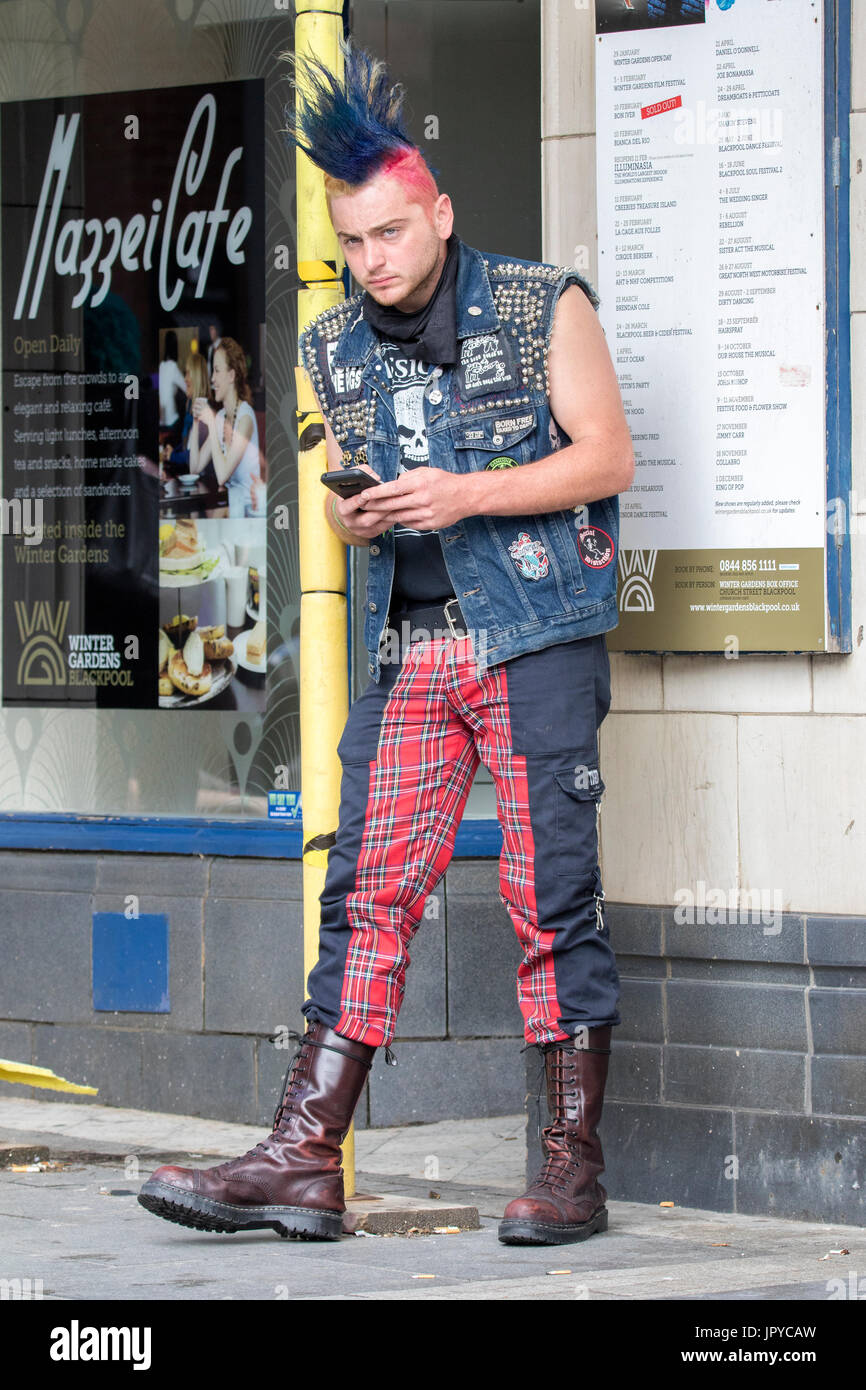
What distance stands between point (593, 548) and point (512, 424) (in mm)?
303

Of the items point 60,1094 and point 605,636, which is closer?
point 605,636

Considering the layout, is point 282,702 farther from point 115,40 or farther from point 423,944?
point 115,40

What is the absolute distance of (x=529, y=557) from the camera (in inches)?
161

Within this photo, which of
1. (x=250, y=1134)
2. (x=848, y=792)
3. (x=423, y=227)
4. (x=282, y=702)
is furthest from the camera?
(x=282, y=702)

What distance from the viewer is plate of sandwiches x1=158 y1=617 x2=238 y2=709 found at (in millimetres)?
6242

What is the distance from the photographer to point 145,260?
6363 millimetres

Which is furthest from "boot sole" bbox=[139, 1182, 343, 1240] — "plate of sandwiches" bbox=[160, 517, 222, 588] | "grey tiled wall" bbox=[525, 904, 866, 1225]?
"plate of sandwiches" bbox=[160, 517, 222, 588]

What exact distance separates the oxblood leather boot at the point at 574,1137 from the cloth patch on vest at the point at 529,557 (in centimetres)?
93

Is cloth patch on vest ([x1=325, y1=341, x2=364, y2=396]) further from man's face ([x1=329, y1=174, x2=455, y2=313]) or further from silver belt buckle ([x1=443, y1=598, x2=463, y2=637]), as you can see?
silver belt buckle ([x1=443, y1=598, x2=463, y2=637])

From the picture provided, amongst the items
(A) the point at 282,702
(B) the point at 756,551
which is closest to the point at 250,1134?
(A) the point at 282,702

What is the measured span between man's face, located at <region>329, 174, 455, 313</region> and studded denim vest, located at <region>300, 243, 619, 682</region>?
12 cm

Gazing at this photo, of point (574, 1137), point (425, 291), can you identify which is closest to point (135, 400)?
point (425, 291)

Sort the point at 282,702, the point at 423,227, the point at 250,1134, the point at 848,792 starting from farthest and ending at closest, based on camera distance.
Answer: the point at 282,702, the point at 250,1134, the point at 848,792, the point at 423,227

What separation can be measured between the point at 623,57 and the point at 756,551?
1170mm
